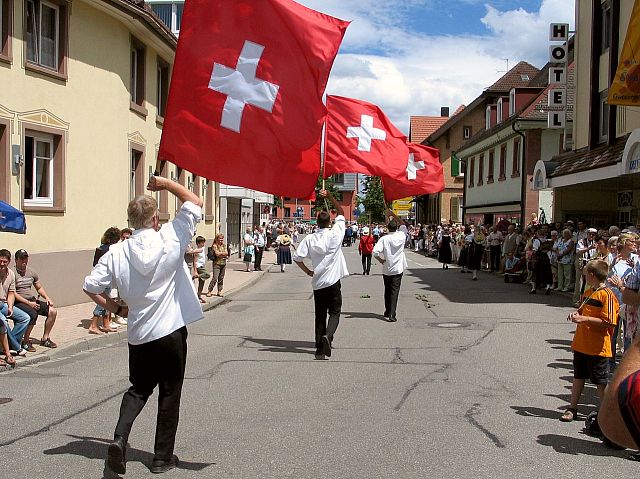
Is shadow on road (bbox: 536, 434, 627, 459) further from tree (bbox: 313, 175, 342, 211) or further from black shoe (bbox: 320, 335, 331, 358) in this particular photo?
black shoe (bbox: 320, 335, 331, 358)

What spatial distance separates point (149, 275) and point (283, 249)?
2466 cm

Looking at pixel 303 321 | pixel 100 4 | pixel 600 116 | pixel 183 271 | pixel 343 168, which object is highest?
pixel 100 4

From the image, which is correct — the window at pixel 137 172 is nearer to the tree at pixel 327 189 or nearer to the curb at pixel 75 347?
the tree at pixel 327 189

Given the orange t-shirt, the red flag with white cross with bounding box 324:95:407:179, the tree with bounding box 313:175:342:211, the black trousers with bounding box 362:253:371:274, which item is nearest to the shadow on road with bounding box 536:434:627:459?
the orange t-shirt

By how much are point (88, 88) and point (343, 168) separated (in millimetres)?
8936

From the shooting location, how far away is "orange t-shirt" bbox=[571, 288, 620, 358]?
6.58m

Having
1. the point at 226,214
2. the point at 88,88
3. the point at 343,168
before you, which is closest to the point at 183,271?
the point at 343,168

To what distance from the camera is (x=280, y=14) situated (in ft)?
23.6

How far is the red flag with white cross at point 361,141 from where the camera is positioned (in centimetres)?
1120

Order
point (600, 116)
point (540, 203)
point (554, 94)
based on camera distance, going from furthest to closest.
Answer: point (540, 203)
point (554, 94)
point (600, 116)

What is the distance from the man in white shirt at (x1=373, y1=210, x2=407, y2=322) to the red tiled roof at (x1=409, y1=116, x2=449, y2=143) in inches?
2164

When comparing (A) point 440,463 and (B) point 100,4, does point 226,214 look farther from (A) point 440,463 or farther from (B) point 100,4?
(A) point 440,463

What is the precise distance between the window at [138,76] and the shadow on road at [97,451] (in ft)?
51.2

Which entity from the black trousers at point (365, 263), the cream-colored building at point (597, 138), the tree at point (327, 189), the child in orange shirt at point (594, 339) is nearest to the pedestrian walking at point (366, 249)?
the black trousers at point (365, 263)
